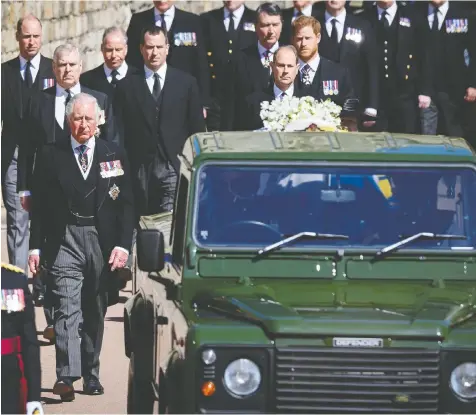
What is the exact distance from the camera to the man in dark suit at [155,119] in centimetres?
1593

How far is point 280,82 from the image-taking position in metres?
14.7

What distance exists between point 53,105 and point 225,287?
5.81m

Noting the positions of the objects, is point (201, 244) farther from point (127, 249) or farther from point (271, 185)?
point (127, 249)

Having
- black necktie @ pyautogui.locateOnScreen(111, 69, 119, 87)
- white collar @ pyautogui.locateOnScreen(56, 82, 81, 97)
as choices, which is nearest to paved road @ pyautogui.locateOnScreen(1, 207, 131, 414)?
white collar @ pyautogui.locateOnScreen(56, 82, 81, 97)

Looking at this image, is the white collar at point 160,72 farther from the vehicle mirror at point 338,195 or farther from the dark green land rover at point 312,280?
the vehicle mirror at point 338,195

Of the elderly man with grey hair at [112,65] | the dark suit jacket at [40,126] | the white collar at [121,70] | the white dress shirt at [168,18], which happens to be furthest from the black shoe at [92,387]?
the white dress shirt at [168,18]

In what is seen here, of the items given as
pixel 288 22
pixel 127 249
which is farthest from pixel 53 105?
pixel 288 22

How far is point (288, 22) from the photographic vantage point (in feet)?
61.3

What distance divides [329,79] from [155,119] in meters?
1.66

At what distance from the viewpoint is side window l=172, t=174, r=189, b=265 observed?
32.5 ft

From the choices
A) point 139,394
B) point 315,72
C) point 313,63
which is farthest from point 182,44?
point 139,394

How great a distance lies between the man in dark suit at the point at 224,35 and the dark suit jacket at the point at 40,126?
3.09 m

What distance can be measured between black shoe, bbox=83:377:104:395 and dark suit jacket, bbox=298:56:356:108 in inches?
130

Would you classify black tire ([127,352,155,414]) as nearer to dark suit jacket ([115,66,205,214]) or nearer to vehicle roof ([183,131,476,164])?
vehicle roof ([183,131,476,164])
